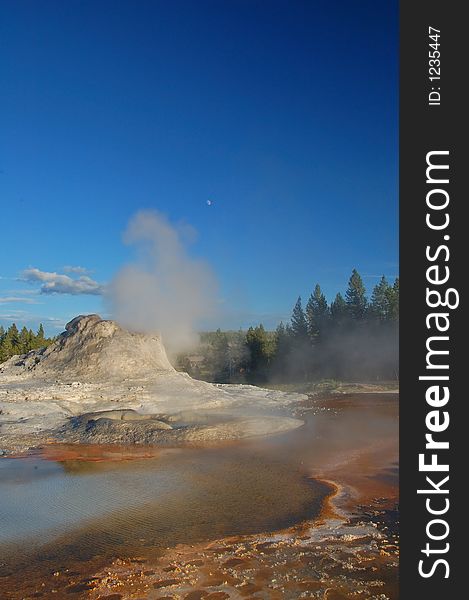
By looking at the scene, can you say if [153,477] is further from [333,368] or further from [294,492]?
[333,368]

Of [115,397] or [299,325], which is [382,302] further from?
[115,397]

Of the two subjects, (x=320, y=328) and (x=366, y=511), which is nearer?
(x=366, y=511)

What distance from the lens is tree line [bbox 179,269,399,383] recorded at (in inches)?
2176

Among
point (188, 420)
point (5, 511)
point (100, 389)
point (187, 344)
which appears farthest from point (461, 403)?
point (187, 344)

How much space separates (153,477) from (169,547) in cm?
559

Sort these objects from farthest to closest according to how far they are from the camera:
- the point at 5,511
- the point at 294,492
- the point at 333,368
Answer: the point at 333,368 → the point at 294,492 → the point at 5,511

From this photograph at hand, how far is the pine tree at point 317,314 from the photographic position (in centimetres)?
6222

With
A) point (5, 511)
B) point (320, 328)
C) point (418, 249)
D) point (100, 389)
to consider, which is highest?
Result: point (320, 328)

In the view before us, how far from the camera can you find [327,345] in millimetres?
60031

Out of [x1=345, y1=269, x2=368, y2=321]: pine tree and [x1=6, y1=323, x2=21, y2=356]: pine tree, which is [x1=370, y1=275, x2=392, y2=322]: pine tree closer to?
[x1=345, y1=269, x2=368, y2=321]: pine tree

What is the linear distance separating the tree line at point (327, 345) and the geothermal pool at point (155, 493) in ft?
113

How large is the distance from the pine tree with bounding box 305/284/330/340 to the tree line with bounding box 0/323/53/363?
33.5 metres

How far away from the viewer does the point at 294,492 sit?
12883 millimetres

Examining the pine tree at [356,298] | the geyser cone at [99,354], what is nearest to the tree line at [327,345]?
the pine tree at [356,298]
